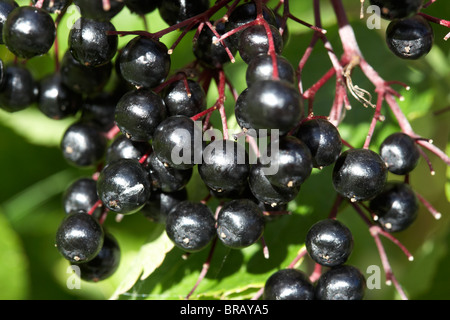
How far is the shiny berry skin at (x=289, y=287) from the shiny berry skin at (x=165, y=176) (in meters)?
0.33

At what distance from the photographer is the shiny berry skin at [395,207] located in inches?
53.8

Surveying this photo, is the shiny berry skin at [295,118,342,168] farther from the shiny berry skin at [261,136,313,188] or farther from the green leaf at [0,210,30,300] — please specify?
the green leaf at [0,210,30,300]

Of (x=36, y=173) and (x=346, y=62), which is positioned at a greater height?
(x=346, y=62)

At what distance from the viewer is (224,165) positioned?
3.77 ft

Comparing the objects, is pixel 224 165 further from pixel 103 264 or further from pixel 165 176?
pixel 103 264

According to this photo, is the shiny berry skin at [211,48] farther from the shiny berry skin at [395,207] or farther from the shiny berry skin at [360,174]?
the shiny berry skin at [395,207]

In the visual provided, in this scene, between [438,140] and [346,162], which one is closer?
[346,162]

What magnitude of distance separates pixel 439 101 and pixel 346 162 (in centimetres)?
78

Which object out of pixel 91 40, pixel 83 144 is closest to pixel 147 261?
pixel 83 144

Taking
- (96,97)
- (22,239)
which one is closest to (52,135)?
(22,239)

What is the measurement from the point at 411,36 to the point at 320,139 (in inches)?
14.3

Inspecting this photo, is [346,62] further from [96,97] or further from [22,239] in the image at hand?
[22,239]

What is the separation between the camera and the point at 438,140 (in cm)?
195

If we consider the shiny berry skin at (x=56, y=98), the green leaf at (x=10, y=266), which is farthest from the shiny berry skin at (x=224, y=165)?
the green leaf at (x=10, y=266)
